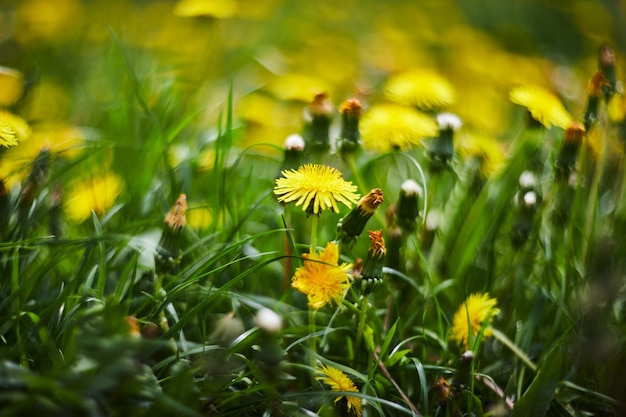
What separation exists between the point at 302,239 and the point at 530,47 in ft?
9.36

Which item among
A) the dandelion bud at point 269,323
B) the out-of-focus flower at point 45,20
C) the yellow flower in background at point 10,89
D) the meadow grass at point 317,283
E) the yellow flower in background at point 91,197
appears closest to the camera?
the dandelion bud at point 269,323

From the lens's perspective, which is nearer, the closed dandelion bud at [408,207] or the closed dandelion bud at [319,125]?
the closed dandelion bud at [408,207]

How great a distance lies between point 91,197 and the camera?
5.10 feet

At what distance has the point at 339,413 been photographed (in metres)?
1.09

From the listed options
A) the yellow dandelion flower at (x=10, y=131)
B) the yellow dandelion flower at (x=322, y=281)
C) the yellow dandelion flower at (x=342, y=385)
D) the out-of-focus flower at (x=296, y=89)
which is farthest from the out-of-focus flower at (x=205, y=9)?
the yellow dandelion flower at (x=342, y=385)

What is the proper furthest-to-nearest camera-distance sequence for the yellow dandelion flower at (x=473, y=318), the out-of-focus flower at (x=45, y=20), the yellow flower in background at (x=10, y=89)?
the out-of-focus flower at (x=45, y=20) < the yellow flower in background at (x=10, y=89) < the yellow dandelion flower at (x=473, y=318)

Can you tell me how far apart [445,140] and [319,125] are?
287 mm

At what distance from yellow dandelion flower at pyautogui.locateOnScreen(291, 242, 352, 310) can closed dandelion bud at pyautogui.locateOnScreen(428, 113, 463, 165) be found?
47 centimetres

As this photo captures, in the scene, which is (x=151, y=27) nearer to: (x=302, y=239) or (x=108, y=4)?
(x=108, y=4)

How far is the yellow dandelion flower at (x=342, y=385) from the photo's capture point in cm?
107

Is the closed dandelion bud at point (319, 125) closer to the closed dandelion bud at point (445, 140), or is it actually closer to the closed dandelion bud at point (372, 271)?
the closed dandelion bud at point (445, 140)

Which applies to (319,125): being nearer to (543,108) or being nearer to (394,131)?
(394,131)

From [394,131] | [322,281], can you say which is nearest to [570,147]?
[394,131]

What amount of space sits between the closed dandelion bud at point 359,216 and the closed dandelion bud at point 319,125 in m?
0.33
